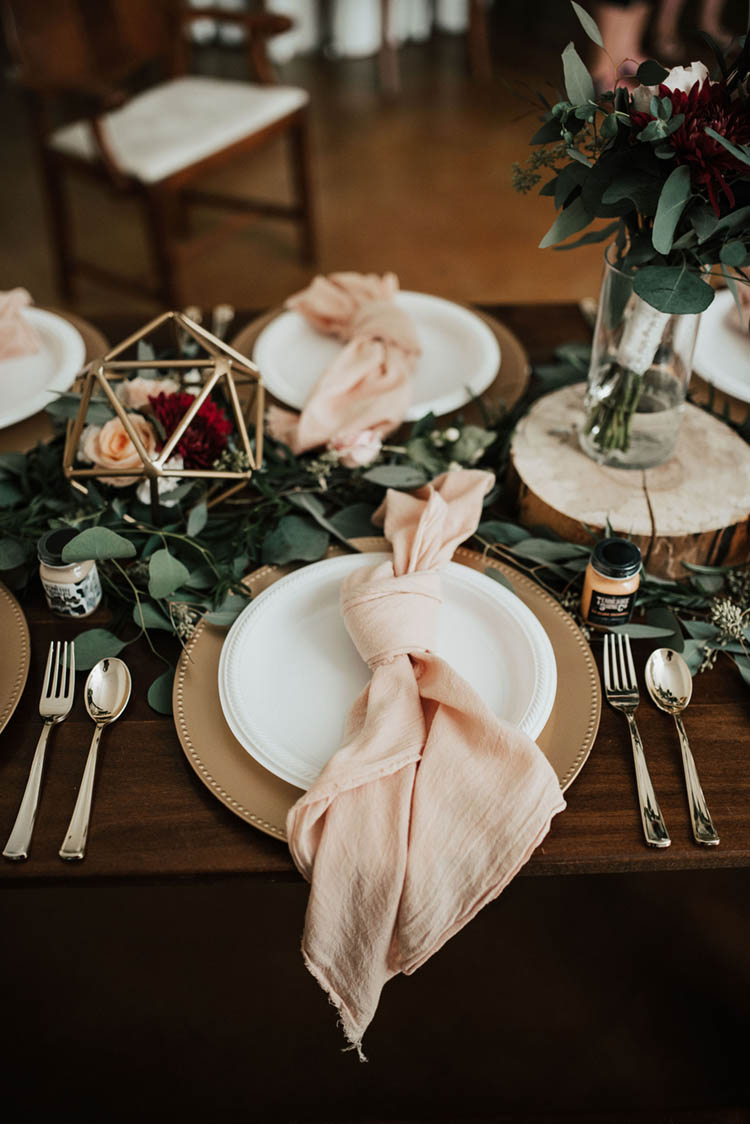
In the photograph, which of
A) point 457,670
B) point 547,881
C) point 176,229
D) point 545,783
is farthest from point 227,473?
point 176,229

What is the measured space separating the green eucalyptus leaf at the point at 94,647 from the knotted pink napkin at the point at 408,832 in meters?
0.28

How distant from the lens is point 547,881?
139 cm

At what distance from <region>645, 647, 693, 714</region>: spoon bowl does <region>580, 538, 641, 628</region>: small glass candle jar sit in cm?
6

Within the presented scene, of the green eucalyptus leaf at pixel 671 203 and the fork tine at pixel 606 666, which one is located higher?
the green eucalyptus leaf at pixel 671 203

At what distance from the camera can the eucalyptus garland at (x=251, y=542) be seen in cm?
97

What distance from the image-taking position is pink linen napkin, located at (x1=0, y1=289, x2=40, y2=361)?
1317 mm

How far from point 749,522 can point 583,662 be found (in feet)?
0.97

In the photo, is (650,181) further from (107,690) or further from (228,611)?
(107,690)

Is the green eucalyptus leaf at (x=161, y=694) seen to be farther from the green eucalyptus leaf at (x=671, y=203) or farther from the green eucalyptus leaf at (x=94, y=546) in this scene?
the green eucalyptus leaf at (x=671, y=203)

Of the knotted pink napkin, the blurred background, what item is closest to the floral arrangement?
the knotted pink napkin

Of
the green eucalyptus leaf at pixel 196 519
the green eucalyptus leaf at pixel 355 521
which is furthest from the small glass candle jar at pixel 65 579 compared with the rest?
the green eucalyptus leaf at pixel 355 521

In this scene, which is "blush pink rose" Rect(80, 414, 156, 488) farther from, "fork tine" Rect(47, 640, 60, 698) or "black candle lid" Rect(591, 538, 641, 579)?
"black candle lid" Rect(591, 538, 641, 579)

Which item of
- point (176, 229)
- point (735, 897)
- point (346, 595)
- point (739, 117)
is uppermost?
point (739, 117)

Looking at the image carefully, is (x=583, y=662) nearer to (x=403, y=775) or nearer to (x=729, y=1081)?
(x=403, y=775)
